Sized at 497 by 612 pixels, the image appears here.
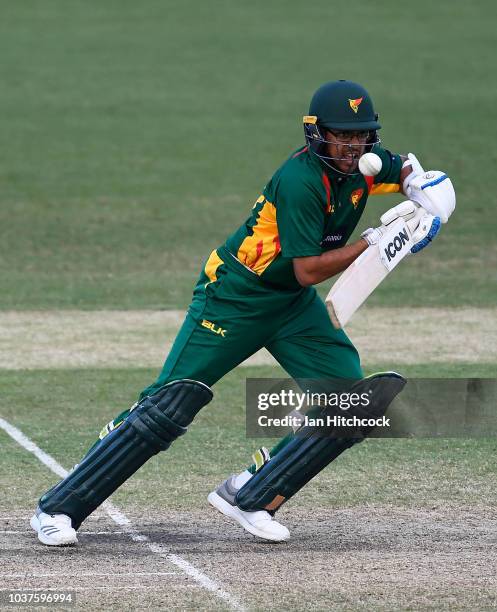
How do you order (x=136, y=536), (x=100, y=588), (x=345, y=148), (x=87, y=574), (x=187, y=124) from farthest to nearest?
(x=187, y=124)
(x=136, y=536)
(x=345, y=148)
(x=87, y=574)
(x=100, y=588)

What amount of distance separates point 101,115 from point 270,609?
706 inches

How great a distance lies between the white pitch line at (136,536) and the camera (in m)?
5.38

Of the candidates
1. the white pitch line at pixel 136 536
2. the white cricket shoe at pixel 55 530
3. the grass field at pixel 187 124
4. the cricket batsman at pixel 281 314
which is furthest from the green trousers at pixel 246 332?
the grass field at pixel 187 124

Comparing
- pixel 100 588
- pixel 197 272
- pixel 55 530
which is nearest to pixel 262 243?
pixel 55 530

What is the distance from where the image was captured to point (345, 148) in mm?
5898

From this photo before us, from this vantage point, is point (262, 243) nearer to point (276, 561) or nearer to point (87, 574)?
point (276, 561)

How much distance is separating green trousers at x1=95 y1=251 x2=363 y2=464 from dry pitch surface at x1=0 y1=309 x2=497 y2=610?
1.90ft

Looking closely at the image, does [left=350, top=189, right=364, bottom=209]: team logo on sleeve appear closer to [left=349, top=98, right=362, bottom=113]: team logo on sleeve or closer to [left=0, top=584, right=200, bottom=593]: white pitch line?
[left=349, top=98, right=362, bottom=113]: team logo on sleeve

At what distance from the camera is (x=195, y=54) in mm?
25578

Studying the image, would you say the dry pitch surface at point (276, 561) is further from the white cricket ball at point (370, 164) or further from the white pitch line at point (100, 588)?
the white cricket ball at point (370, 164)

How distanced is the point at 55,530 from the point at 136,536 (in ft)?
1.35

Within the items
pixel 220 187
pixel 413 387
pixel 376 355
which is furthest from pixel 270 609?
pixel 220 187

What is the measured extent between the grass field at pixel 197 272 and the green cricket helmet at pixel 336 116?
1.67m

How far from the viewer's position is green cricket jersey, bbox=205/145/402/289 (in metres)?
5.79
